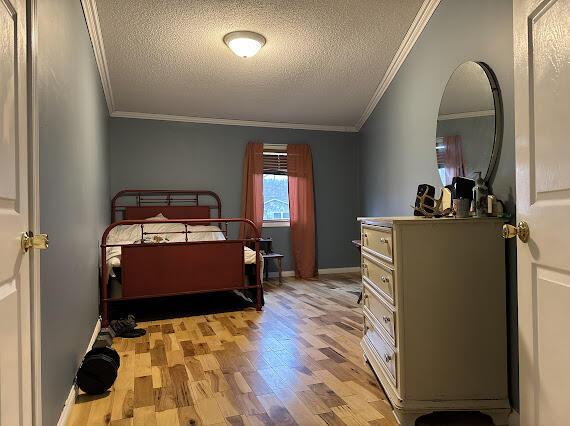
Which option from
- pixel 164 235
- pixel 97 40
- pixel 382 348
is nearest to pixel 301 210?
pixel 164 235

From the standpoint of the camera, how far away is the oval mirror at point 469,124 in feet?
6.40

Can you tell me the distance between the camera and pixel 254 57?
3631 millimetres

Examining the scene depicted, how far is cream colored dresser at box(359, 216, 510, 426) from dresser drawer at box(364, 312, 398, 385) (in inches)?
0.7

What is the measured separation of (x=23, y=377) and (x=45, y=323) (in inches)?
17.2

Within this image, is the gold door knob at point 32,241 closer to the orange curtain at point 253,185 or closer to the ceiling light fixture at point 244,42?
the ceiling light fixture at point 244,42

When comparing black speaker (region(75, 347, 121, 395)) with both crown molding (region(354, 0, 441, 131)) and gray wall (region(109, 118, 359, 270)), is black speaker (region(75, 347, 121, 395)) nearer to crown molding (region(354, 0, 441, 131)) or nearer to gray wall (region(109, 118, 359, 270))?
crown molding (region(354, 0, 441, 131))

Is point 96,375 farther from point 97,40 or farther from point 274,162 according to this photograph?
point 274,162

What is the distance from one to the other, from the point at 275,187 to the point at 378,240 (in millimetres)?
3962

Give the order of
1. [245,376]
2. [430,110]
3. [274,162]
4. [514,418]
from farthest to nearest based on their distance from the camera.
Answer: [274,162] → [430,110] → [245,376] → [514,418]

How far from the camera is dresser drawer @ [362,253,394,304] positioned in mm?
1760

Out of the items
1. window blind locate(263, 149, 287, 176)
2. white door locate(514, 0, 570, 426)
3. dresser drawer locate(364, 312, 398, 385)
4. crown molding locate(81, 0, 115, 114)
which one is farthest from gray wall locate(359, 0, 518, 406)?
crown molding locate(81, 0, 115, 114)

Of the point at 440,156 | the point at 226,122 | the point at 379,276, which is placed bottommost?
the point at 379,276

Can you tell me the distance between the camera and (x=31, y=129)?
114 centimetres

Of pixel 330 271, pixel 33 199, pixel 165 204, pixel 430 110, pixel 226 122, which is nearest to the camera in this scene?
pixel 33 199
